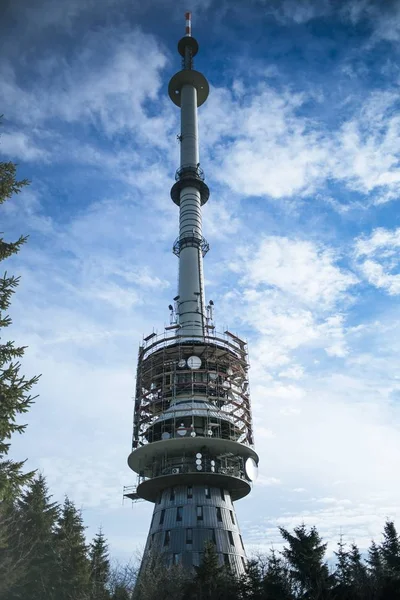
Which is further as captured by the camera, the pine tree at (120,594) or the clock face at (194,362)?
the clock face at (194,362)

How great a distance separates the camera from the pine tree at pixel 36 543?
35.1 m

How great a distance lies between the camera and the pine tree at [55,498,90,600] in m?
36.8

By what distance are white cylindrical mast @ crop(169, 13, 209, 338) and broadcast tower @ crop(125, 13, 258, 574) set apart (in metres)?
0.17

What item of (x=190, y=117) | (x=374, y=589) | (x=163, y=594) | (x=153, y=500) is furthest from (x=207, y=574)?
(x=190, y=117)

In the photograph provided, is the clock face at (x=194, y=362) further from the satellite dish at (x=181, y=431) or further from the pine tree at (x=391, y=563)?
the pine tree at (x=391, y=563)

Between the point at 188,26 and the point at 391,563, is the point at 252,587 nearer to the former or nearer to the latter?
the point at 391,563

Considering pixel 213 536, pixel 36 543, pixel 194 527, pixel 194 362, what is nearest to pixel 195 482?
pixel 194 527

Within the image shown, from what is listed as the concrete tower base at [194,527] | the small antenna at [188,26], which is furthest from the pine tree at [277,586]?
the small antenna at [188,26]

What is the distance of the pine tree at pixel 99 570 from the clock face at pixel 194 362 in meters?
19.3

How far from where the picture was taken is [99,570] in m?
48.8

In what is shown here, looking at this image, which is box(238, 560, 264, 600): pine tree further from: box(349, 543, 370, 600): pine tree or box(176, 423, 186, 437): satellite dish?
box(176, 423, 186, 437): satellite dish

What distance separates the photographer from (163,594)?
30.2 metres

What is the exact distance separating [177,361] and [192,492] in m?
12.4

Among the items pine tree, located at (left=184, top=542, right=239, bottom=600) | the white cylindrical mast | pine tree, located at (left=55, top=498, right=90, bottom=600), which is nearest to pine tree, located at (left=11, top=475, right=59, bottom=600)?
pine tree, located at (left=55, top=498, right=90, bottom=600)
